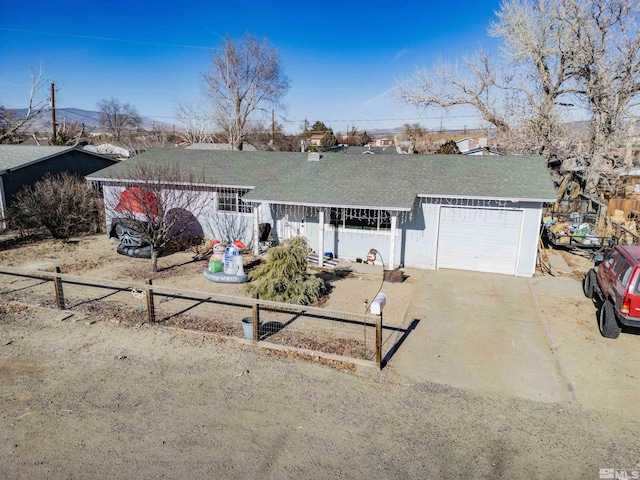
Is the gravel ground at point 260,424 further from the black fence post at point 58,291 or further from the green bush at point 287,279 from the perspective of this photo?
the green bush at point 287,279

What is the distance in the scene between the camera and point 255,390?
6.40 meters

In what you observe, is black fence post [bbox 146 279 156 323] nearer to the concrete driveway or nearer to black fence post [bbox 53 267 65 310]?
black fence post [bbox 53 267 65 310]

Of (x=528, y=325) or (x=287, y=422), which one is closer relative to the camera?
(x=287, y=422)

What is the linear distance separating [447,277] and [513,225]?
2448 mm

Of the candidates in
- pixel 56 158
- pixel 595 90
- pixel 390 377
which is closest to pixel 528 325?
pixel 390 377

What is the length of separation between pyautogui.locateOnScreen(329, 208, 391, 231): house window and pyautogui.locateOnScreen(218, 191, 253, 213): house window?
3507mm

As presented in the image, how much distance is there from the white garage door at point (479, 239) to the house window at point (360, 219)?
1788mm

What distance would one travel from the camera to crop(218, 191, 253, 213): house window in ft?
50.8

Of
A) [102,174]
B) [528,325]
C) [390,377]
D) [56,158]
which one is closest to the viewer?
[390,377]

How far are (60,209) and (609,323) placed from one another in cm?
1783

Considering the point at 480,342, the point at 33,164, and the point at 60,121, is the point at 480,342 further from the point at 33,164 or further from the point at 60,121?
the point at 60,121

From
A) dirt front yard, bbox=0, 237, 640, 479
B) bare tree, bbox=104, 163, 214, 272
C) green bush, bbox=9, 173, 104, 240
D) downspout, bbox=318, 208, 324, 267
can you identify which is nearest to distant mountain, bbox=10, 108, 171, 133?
green bush, bbox=9, 173, 104, 240

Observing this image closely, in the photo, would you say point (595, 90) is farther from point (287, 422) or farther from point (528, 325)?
point (287, 422)

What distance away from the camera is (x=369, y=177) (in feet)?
47.0
